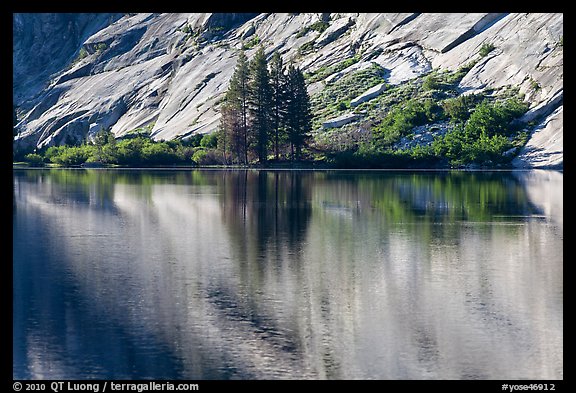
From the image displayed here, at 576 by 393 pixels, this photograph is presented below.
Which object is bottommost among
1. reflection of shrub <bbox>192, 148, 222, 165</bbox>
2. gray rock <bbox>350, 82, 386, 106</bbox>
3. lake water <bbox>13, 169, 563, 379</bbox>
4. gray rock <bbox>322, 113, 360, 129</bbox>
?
lake water <bbox>13, 169, 563, 379</bbox>

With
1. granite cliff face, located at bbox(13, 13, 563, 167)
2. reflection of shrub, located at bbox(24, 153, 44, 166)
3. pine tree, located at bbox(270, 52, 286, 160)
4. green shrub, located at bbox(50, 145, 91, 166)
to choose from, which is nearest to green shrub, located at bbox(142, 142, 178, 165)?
green shrub, located at bbox(50, 145, 91, 166)

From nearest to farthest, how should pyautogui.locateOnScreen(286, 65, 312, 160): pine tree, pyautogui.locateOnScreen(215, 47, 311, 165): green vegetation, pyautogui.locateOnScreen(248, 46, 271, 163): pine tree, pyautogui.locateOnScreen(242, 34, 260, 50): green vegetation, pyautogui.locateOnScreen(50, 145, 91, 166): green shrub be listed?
pyautogui.locateOnScreen(286, 65, 312, 160): pine tree → pyautogui.locateOnScreen(215, 47, 311, 165): green vegetation → pyautogui.locateOnScreen(248, 46, 271, 163): pine tree → pyautogui.locateOnScreen(50, 145, 91, 166): green shrub → pyautogui.locateOnScreen(242, 34, 260, 50): green vegetation

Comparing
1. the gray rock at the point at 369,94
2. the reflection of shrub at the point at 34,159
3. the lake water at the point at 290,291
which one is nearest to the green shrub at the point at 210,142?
the gray rock at the point at 369,94

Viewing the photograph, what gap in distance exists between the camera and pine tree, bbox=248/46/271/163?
117 meters

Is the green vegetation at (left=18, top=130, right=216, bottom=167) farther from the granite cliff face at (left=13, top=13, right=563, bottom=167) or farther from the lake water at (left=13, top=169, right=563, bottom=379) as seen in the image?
the lake water at (left=13, top=169, right=563, bottom=379)

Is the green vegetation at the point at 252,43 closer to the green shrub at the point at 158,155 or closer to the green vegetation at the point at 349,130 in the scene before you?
the green vegetation at the point at 349,130

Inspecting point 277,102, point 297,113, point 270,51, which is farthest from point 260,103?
point 270,51

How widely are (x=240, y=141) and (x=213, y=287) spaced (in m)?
88.2

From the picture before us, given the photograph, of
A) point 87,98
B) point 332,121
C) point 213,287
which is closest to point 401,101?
point 332,121

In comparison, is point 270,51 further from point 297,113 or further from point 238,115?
point 297,113

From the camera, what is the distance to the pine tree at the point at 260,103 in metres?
117

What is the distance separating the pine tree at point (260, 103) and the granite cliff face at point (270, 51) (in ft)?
75.4

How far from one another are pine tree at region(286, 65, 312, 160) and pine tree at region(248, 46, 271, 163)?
2.68 meters
